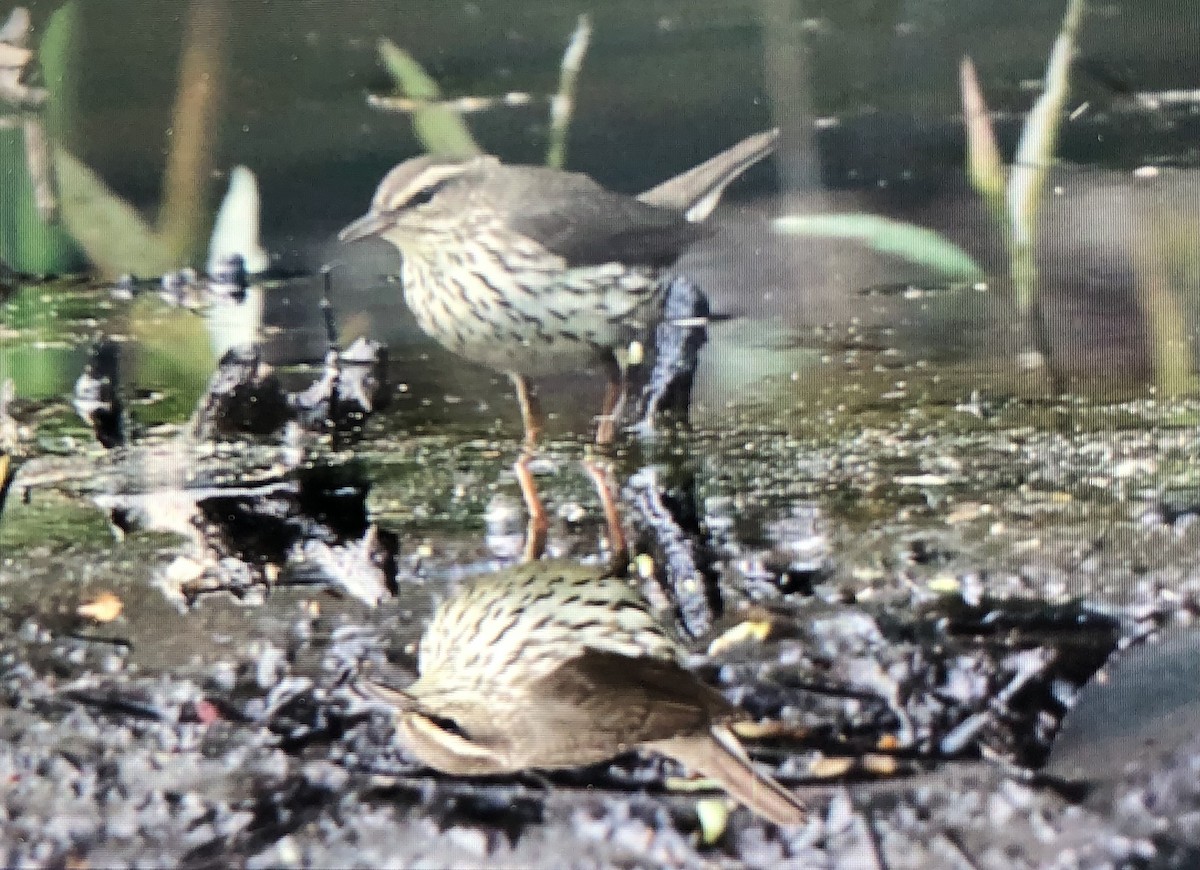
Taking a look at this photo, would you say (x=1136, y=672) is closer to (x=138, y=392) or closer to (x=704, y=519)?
(x=704, y=519)

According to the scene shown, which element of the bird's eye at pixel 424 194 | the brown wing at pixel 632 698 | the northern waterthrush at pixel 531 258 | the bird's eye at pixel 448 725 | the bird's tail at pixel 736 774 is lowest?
the bird's tail at pixel 736 774

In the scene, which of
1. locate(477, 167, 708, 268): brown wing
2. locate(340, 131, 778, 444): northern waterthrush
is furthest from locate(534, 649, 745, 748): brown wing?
locate(477, 167, 708, 268): brown wing

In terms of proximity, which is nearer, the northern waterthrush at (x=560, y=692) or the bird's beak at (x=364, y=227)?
the northern waterthrush at (x=560, y=692)

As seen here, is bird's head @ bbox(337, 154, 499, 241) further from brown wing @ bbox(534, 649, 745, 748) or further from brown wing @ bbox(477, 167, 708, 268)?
brown wing @ bbox(534, 649, 745, 748)

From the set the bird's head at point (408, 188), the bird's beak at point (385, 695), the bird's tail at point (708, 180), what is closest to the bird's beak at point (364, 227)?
the bird's head at point (408, 188)

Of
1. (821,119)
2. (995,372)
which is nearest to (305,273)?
(821,119)

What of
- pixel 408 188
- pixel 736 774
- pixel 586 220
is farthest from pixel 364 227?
pixel 736 774

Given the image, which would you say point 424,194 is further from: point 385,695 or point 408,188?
point 385,695

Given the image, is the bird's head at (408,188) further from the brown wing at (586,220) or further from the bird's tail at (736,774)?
A: the bird's tail at (736,774)
